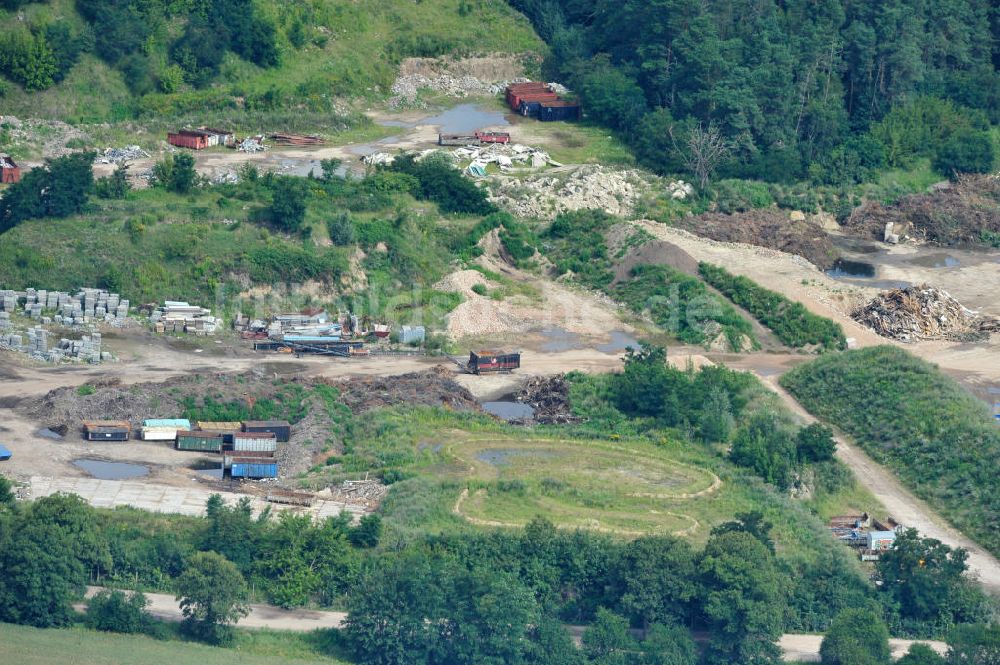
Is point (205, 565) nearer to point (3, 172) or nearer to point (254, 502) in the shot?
point (254, 502)

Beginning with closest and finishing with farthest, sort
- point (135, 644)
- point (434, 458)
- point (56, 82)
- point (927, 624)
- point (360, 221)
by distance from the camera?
point (135, 644) < point (927, 624) < point (434, 458) < point (360, 221) < point (56, 82)

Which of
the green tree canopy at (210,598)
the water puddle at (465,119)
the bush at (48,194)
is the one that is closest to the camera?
the green tree canopy at (210,598)

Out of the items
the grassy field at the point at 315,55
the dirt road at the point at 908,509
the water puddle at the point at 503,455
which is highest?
the grassy field at the point at 315,55

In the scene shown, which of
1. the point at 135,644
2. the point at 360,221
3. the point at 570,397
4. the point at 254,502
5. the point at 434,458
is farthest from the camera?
the point at 360,221

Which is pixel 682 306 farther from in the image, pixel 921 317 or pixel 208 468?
pixel 208 468

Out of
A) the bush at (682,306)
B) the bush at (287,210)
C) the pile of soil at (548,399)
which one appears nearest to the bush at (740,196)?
the bush at (682,306)

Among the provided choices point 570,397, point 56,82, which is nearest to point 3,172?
point 56,82

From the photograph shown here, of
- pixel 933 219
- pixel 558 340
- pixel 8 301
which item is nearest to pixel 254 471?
pixel 8 301

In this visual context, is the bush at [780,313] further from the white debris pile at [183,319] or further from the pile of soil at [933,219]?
the white debris pile at [183,319]
